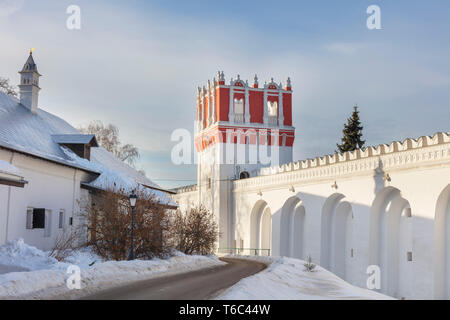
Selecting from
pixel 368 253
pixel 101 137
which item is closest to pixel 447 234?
pixel 368 253

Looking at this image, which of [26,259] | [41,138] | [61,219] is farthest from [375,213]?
[26,259]

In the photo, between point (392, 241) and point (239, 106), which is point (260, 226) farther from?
point (392, 241)

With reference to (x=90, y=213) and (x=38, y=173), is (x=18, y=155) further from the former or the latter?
(x=90, y=213)

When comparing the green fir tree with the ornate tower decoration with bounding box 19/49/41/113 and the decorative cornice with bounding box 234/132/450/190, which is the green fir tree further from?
the ornate tower decoration with bounding box 19/49/41/113

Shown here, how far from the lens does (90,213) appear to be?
23062 mm

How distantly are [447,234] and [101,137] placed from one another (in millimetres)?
36667

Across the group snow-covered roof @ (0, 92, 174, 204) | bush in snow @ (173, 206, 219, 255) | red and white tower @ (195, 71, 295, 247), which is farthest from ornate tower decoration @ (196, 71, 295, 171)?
snow-covered roof @ (0, 92, 174, 204)

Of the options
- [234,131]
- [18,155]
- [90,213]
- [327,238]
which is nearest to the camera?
[18,155]

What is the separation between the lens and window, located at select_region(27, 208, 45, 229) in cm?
→ 2054

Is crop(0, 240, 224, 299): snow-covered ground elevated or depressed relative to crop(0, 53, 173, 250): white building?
depressed

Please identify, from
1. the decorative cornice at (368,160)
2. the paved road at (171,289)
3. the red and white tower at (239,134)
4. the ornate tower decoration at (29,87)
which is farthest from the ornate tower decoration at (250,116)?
the paved road at (171,289)

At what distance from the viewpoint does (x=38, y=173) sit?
21078mm

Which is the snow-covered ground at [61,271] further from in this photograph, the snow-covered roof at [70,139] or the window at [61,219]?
the snow-covered roof at [70,139]
